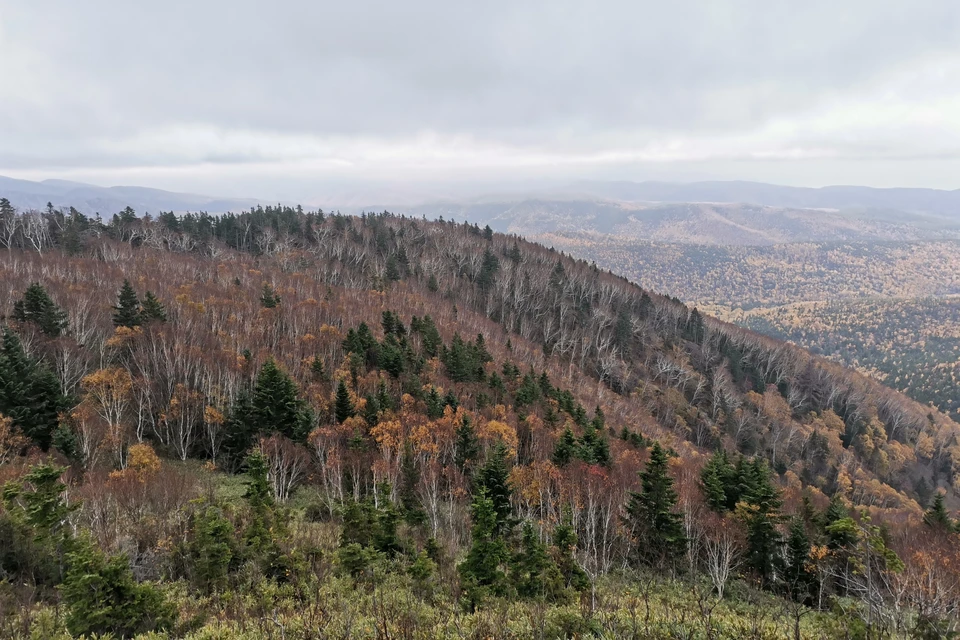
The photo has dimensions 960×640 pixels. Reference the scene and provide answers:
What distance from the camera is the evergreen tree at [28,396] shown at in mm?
29594

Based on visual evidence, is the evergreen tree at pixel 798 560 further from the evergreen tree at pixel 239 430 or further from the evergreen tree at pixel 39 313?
the evergreen tree at pixel 39 313

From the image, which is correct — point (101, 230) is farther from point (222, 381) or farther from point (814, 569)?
point (814, 569)

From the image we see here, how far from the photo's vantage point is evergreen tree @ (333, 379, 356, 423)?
131 ft

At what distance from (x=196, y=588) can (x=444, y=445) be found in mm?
22402

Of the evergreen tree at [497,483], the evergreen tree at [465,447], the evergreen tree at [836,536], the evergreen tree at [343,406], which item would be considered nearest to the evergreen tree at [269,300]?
the evergreen tree at [343,406]

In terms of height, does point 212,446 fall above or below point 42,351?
below

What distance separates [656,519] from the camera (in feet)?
94.0

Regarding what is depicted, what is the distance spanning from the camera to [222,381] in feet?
134

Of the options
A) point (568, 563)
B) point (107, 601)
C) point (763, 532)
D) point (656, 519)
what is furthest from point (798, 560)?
point (107, 601)

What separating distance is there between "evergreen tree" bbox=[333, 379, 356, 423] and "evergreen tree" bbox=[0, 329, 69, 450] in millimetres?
18828

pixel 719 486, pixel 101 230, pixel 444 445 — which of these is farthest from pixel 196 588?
pixel 101 230

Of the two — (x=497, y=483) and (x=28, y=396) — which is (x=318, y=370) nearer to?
(x=28, y=396)

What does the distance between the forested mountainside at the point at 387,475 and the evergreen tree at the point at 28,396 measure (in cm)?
15

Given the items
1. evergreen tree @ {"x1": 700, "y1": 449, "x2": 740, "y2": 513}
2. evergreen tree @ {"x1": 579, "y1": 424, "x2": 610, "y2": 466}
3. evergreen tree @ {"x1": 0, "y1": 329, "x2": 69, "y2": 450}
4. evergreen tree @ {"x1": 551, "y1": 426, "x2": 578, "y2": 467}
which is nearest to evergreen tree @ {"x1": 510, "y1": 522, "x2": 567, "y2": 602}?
evergreen tree @ {"x1": 551, "y1": 426, "x2": 578, "y2": 467}
